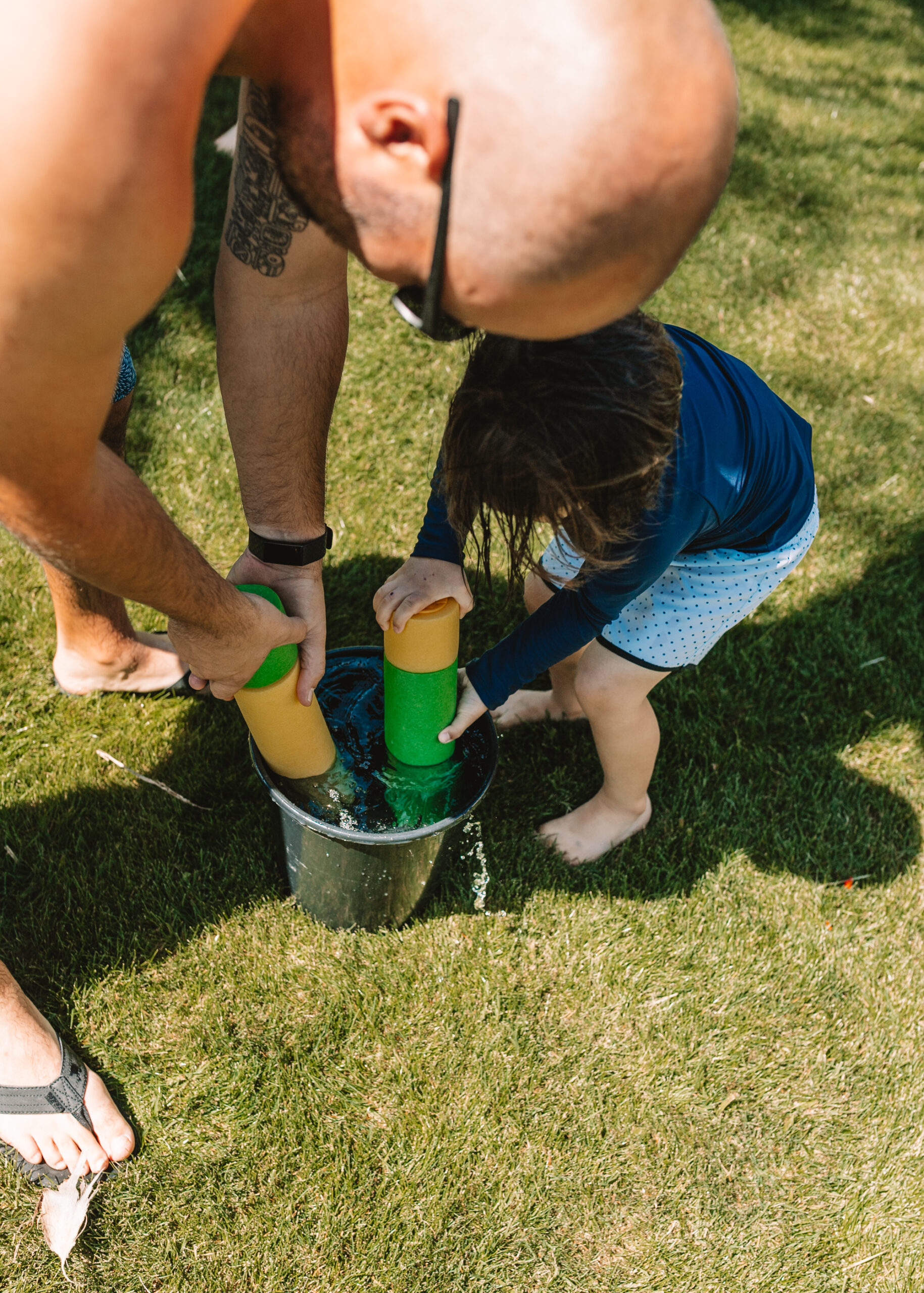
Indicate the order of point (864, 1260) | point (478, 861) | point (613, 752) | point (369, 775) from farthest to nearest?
point (478, 861), point (613, 752), point (369, 775), point (864, 1260)

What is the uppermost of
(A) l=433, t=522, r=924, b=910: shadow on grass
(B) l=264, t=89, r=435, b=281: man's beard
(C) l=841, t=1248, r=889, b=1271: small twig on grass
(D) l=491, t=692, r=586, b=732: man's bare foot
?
(B) l=264, t=89, r=435, b=281: man's beard

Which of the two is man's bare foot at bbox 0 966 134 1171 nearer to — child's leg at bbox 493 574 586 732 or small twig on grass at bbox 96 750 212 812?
small twig on grass at bbox 96 750 212 812

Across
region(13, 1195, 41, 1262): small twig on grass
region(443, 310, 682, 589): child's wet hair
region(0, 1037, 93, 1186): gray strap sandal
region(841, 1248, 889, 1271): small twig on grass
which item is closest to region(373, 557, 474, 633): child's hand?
region(443, 310, 682, 589): child's wet hair

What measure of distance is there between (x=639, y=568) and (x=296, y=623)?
639 mm

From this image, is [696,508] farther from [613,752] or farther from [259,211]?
[259,211]

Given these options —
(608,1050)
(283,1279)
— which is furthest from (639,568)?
(283,1279)

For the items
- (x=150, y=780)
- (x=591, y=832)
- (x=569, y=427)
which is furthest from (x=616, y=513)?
(x=150, y=780)

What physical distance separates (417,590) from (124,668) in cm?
109

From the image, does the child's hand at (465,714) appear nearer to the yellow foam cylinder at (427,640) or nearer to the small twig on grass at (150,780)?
the yellow foam cylinder at (427,640)

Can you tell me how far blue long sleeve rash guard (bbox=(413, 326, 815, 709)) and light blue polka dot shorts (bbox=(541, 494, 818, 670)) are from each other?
0.10ft

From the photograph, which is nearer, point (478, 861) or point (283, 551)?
point (283, 551)

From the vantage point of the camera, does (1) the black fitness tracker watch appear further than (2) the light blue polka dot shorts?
No

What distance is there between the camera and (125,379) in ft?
6.74

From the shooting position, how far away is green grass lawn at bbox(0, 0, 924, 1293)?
1.96m
